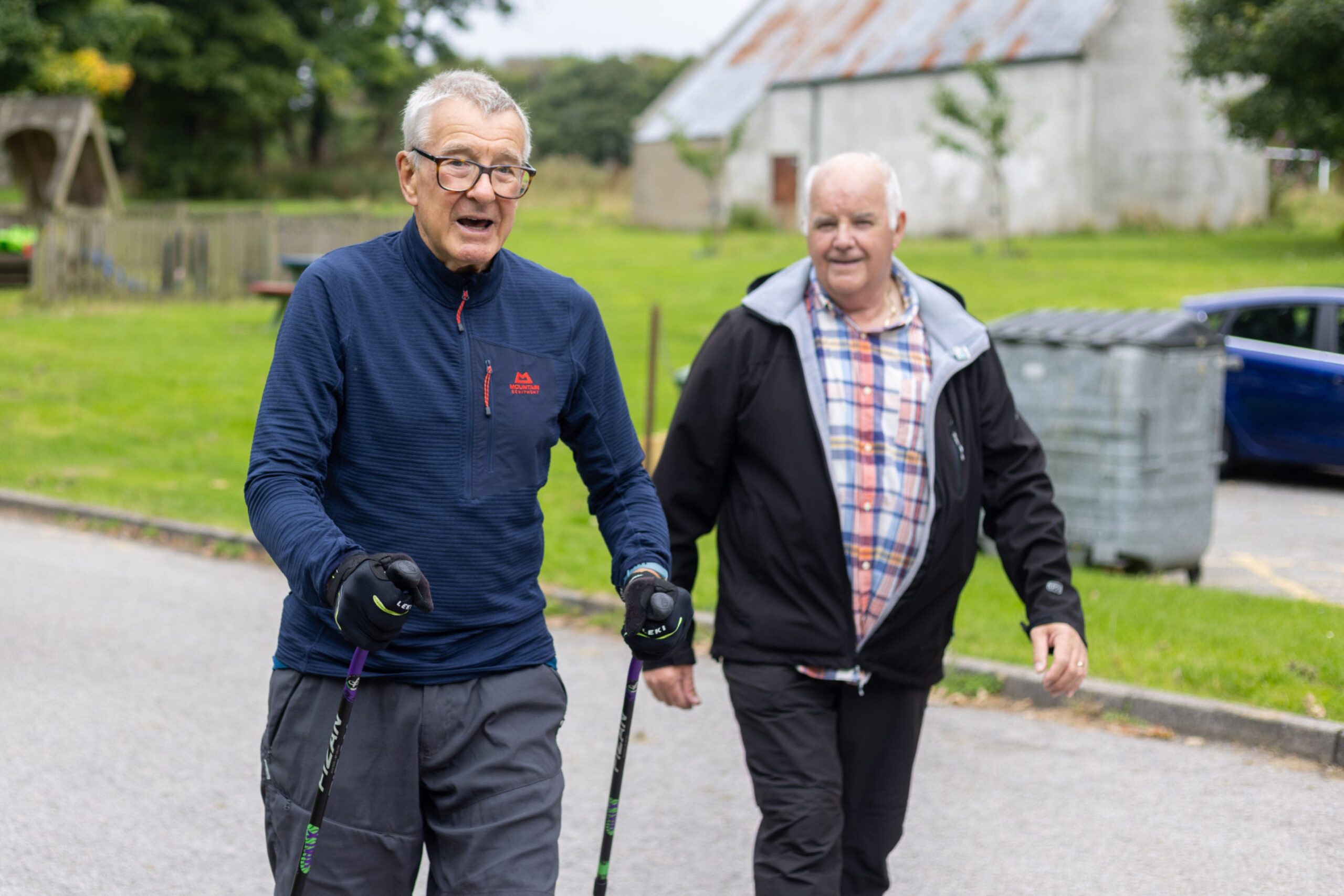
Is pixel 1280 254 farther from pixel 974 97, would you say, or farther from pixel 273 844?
pixel 273 844

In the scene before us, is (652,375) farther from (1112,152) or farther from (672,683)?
(1112,152)

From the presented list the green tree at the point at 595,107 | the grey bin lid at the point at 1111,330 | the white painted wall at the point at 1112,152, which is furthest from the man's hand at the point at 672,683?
the green tree at the point at 595,107

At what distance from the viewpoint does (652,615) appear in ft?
9.62

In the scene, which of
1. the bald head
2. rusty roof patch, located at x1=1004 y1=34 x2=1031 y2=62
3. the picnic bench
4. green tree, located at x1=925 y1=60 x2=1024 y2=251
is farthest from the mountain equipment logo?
rusty roof patch, located at x1=1004 y1=34 x2=1031 y2=62

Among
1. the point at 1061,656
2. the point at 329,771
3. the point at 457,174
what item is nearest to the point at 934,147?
the point at 1061,656

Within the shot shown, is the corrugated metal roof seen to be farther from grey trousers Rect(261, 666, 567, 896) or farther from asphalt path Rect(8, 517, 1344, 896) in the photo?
grey trousers Rect(261, 666, 567, 896)

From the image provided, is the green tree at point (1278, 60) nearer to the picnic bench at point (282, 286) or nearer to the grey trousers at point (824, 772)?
the picnic bench at point (282, 286)

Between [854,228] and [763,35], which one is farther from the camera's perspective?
[763,35]

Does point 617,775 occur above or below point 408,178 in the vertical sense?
below

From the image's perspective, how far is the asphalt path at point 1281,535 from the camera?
945 centimetres

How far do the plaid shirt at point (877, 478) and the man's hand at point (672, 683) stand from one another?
37 centimetres

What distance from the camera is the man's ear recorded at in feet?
9.47

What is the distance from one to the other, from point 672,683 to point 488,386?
4.46 feet

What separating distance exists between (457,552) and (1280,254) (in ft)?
87.9
